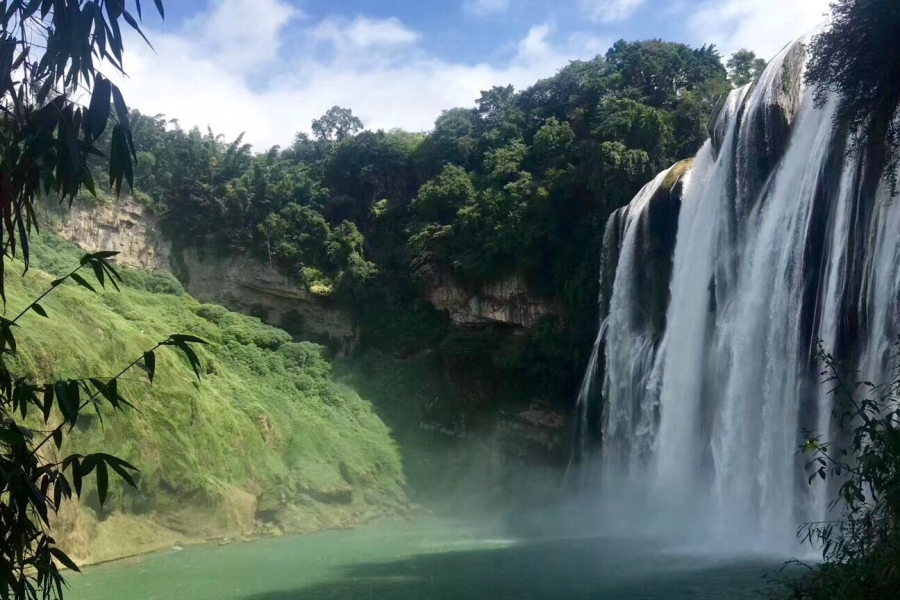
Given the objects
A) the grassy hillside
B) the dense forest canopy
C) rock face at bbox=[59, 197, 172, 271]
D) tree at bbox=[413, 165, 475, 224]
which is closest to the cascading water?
the dense forest canopy

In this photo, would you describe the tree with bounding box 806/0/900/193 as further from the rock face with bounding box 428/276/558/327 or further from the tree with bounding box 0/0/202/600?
the rock face with bounding box 428/276/558/327

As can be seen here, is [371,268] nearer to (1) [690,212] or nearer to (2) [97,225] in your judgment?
(2) [97,225]

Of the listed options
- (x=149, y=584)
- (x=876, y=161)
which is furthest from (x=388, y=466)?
(x=876, y=161)

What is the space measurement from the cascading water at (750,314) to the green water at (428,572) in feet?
7.95

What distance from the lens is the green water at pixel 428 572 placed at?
43.7 ft

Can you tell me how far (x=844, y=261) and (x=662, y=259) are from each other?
9.63 metres

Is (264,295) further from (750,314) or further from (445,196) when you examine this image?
(750,314)

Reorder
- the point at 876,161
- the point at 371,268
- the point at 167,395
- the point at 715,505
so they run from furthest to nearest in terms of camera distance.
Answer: the point at 371,268 → the point at 167,395 → the point at 715,505 → the point at 876,161

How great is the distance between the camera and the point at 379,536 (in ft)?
76.7

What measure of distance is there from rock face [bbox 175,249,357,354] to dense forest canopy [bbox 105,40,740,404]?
58 centimetres

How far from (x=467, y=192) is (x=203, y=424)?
16509 mm

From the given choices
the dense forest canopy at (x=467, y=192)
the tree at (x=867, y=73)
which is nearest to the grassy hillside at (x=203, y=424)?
Result: the dense forest canopy at (x=467, y=192)

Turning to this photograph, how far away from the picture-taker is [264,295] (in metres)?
36.6

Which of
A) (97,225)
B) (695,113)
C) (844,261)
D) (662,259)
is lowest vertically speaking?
(844,261)
